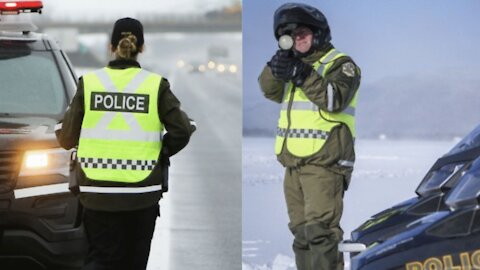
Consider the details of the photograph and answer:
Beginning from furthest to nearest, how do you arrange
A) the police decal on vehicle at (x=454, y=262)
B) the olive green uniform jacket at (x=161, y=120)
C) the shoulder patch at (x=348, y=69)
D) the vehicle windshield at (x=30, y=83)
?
the vehicle windshield at (x=30, y=83) → the shoulder patch at (x=348, y=69) → the olive green uniform jacket at (x=161, y=120) → the police decal on vehicle at (x=454, y=262)

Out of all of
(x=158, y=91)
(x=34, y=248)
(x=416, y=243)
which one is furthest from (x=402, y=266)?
(x=34, y=248)

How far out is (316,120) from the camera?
603cm

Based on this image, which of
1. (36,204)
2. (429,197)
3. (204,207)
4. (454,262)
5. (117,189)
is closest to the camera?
(454,262)

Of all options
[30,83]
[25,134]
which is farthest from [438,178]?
[30,83]

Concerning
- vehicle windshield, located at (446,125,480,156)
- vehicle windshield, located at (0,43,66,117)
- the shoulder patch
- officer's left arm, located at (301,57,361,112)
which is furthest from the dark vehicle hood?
vehicle windshield, located at (446,125,480,156)

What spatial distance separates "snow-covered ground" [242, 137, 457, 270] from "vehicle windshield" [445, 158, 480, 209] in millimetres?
366

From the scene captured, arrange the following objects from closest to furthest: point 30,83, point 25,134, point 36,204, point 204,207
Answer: point 36,204 → point 25,134 → point 30,83 → point 204,207

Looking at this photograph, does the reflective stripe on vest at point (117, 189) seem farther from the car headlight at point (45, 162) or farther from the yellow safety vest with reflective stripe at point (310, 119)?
the car headlight at point (45, 162)

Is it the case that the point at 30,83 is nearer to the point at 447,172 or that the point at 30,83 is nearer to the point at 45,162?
the point at 45,162

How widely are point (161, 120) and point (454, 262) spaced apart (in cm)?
146

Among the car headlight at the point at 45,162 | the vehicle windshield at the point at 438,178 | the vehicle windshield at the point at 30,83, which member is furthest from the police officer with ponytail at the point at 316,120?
the vehicle windshield at the point at 30,83

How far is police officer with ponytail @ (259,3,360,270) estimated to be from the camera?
5.95 metres

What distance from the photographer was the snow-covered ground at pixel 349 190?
240 inches

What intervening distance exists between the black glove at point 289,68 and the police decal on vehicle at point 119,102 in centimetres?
65
